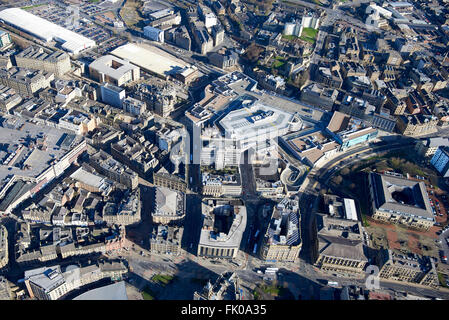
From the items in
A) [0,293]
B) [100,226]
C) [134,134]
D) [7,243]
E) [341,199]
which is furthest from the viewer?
[134,134]

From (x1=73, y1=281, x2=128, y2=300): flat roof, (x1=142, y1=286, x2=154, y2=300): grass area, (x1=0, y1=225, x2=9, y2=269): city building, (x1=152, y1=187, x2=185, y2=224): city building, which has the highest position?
(x1=152, y1=187, x2=185, y2=224): city building

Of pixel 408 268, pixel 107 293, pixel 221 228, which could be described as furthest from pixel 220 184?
pixel 408 268

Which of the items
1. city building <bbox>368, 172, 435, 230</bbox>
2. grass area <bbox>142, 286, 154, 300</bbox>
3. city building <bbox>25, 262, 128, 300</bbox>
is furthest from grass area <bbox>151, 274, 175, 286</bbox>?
city building <bbox>368, 172, 435, 230</bbox>

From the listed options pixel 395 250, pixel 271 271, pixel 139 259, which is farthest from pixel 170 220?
pixel 395 250

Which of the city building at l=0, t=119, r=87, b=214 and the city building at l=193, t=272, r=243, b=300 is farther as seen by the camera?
the city building at l=0, t=119, r=87, b=214

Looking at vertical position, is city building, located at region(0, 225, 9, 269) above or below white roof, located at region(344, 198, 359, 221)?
below

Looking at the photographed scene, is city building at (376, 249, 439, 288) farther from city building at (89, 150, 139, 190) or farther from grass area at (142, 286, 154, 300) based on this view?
city building at (89, 150, 139, 190)

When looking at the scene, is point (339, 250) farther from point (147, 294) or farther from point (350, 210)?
point (147, 294)

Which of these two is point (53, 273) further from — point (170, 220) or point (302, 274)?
point (302, 274)
